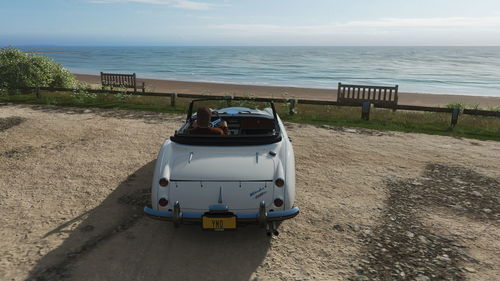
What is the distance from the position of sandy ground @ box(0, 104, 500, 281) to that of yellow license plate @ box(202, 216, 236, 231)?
459mm

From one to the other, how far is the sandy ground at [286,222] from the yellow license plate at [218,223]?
46 centimetres

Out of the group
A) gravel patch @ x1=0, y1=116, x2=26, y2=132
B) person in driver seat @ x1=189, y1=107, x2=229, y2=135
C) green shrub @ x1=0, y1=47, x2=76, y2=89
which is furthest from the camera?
green shrub @ x1=0, y1=47, x2=76, y2=89

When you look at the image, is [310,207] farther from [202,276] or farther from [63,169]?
[63,169]

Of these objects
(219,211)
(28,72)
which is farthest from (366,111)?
(28,72)

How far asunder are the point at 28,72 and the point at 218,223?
16549 mm

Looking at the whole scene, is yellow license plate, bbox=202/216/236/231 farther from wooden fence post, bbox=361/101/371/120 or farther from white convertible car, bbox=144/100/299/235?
wooden fence post, bbox=361/101/371/120

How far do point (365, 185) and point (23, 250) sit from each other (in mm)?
5580

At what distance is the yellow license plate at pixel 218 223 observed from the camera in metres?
3.90

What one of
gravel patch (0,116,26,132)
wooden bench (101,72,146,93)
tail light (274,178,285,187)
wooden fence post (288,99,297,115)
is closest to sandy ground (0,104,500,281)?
tail light (274,178,285,187)

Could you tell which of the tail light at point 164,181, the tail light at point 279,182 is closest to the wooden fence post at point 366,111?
the tail light at point 279,182

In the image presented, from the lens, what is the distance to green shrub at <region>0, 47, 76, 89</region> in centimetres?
1573

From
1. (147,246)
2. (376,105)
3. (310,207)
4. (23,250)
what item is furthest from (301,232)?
(376,105)

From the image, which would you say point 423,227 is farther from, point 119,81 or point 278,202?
point 119,81

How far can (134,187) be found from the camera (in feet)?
20.0
